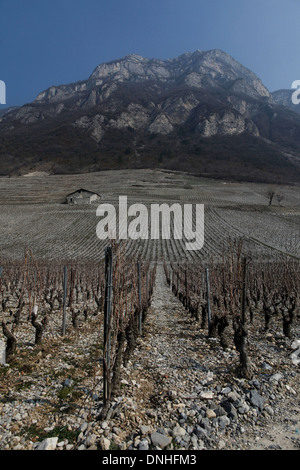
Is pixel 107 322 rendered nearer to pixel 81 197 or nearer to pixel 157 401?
pixel 157 401

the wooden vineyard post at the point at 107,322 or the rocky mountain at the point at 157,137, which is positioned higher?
the rocky mountain at the point at 157,137

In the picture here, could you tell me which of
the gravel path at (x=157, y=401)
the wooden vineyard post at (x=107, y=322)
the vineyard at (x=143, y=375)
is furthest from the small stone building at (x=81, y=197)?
the wooden vineyard post at (x=107, y=322)

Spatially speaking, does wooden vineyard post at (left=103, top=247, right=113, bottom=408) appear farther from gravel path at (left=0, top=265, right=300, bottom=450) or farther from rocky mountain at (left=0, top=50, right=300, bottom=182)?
rocky mountain at (left=0, top=50, right=300, bottom=182)

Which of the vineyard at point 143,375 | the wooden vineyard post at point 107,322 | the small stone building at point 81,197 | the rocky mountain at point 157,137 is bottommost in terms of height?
the vineyard at point 143,375

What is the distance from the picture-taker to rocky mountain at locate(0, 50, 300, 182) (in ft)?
376

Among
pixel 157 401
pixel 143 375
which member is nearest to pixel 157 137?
pixel 143 375

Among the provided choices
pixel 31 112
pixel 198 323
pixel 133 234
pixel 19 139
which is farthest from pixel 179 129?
pixel 198 323

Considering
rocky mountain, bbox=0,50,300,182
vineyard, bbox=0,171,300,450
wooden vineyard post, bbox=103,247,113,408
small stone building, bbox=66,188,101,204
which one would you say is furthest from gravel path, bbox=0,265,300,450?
rocky mountain, bbox=0,50,300,182

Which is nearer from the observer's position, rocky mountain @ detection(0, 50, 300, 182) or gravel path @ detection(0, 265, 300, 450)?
gravel path @ detection(0, 265, 300, 450)

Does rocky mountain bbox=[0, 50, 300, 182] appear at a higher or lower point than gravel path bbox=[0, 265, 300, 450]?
higher

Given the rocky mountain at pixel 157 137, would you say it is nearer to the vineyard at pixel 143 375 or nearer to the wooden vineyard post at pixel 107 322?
the vineyard at pixel 143 375

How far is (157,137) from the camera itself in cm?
15200

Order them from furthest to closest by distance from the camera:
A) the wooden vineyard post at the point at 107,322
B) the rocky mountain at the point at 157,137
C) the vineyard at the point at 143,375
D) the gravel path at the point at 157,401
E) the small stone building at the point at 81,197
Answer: the rocky mountain at the point at 157,137, the small stone building at the point at 81,197, the wooden vineyard post at the point at 107,322, the vineyard at the point at 143,375, the gravel path at the point at 157,401

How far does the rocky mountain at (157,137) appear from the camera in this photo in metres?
115
